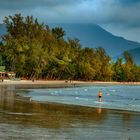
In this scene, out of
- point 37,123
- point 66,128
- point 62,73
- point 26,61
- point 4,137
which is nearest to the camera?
point 4,137

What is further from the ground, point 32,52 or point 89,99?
point 32,52

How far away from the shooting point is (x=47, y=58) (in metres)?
179

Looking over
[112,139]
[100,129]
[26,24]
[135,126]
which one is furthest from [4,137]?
[26,24]

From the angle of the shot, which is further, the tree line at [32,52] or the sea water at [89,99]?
the tree line at [32,52]

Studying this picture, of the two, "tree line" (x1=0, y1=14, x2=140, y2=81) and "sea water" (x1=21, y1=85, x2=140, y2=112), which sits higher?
"tree line" (x1=0, y1=14, x2=140, y2=81)

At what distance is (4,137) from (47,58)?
519 ft

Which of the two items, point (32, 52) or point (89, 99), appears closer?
point (89, 99)

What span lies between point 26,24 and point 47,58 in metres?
14.7

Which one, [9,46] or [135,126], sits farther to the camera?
[9,46]

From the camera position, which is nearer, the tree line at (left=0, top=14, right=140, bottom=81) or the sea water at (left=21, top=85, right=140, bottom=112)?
the sea water at (left=21, top=85, right=140, bottom=112)

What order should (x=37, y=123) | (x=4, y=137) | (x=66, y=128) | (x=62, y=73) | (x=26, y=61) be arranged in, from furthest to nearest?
1. (x=62, y=73)
2. (x=26, y=61)
3. (x=37, y=123)
4. (x=66, y=128)
5. (x=4, y=137)

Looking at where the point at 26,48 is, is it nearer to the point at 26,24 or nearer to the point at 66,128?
the point at 26,24

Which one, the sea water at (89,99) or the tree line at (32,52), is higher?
the tree line at (32,52)

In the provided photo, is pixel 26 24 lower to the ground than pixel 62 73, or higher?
higher
